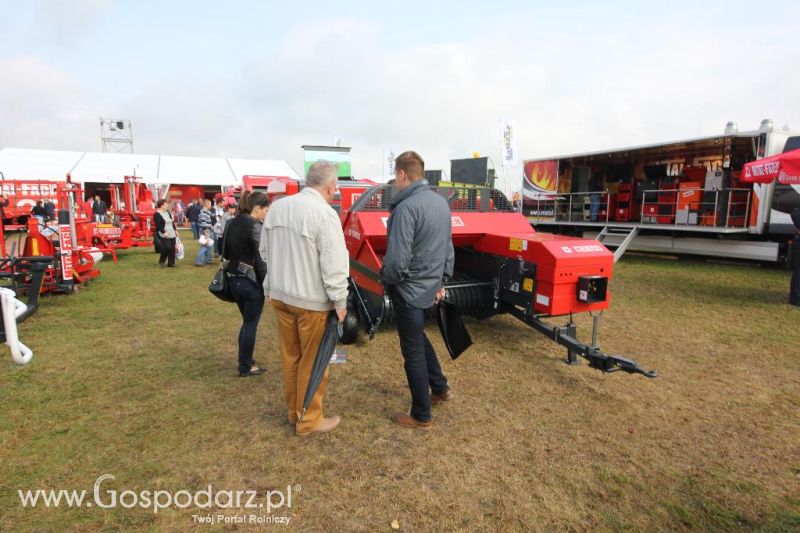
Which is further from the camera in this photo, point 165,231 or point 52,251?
point 165,231

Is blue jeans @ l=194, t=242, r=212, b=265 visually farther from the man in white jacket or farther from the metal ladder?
the metal ladder

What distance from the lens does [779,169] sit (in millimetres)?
5816

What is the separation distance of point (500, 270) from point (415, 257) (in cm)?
186

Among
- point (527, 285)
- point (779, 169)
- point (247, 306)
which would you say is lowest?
point (247, 306)

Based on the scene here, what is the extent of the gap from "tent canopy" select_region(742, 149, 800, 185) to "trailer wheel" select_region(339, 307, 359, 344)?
5.92 m

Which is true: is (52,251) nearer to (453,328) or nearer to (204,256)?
(204,256)

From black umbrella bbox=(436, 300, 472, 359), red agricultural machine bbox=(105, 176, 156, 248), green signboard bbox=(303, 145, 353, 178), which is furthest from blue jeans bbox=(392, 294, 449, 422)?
green signboard bbox=(303, 145, 353, 178)

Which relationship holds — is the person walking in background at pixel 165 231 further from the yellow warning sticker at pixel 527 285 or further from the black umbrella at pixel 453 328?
the yellow warning sticker at pixel 527 285

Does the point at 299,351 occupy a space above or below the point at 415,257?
below

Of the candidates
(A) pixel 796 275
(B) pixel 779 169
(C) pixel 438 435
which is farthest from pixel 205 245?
(A) pixel 796 275

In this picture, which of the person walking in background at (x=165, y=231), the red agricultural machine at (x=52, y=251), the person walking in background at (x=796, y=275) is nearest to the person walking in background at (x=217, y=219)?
the person walking in background at (x=165, y=231)

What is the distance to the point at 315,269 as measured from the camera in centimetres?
254

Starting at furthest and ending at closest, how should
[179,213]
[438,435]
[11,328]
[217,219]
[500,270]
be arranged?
[179,213], [217,219], [500,270], [438,435], [11,328]

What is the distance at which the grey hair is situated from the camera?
262 cm
